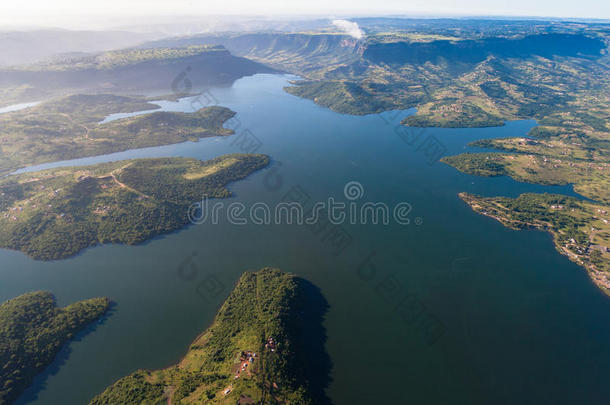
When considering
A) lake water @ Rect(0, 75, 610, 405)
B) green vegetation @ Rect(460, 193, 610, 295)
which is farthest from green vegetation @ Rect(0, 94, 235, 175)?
green vegetation @ Rect(460, 193, 610, 295)

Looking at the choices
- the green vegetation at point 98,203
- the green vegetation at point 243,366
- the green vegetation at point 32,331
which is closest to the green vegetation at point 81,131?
the green vegetation at point 98,203

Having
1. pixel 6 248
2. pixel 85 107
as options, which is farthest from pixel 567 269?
pixel 85 107

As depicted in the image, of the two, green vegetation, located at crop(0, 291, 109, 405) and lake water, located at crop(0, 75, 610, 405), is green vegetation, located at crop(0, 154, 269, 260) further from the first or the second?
green vegetation, located at crop(0, 291, 109, 405)

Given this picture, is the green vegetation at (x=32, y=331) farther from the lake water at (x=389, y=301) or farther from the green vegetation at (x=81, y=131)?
the green vegetation at (x=81, y=131)

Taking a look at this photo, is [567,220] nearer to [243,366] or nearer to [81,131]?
[243,366]

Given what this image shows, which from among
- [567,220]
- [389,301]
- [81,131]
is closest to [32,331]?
[389,301]
